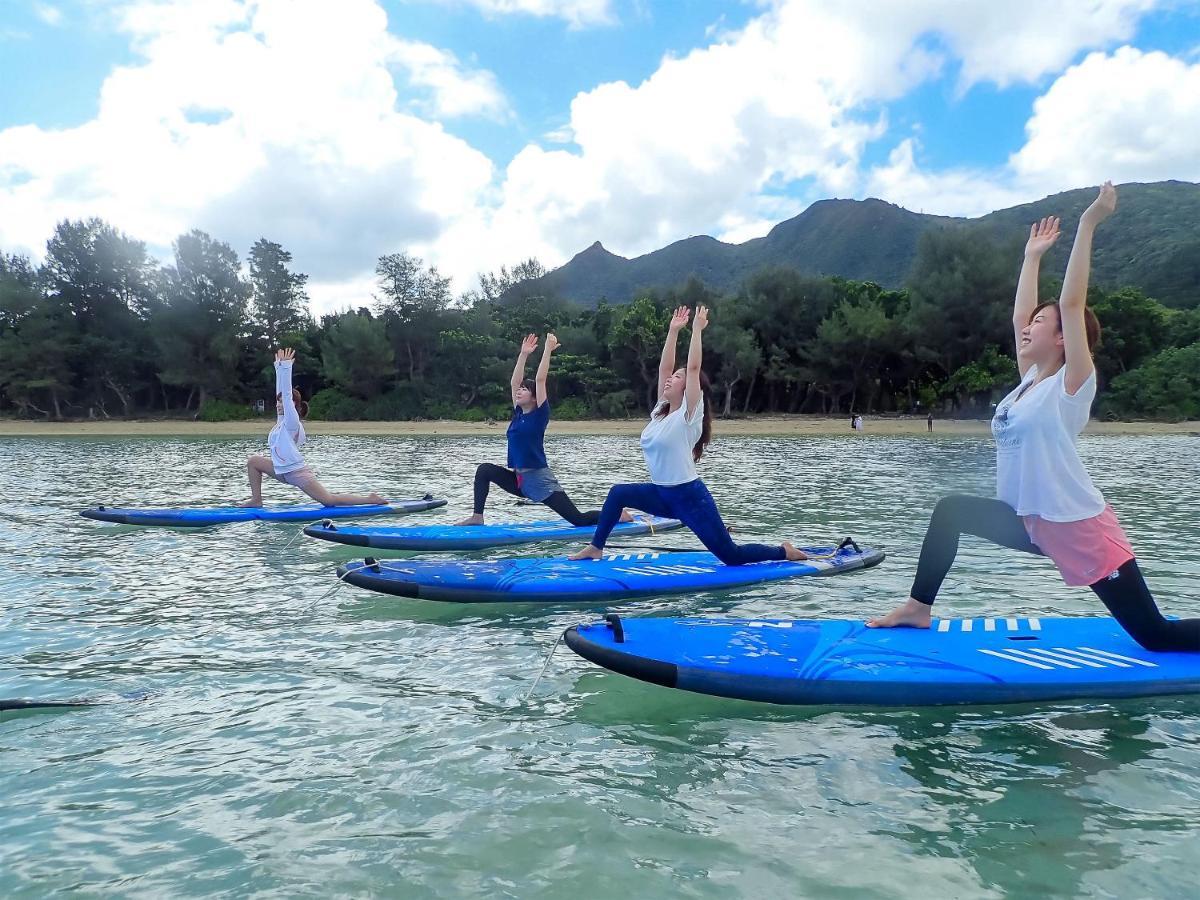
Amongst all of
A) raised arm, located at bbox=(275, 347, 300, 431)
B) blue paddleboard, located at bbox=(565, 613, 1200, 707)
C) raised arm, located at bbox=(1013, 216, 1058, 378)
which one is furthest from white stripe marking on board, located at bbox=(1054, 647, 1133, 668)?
raised arm, located at bbox=(275, 347, 300, 431)

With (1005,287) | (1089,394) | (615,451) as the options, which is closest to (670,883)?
(1089,394)

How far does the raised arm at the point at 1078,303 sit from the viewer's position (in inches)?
173

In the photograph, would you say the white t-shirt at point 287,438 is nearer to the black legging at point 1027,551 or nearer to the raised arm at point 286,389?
the raised arm at point 286,389

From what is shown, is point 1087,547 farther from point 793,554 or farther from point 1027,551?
point 793,554

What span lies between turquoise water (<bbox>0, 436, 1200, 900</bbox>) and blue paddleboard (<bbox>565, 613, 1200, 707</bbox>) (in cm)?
17

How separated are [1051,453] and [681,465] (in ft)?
11.7

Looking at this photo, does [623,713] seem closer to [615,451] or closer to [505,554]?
[505,554]

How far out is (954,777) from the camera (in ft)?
14.5

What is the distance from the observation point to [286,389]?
11.6m

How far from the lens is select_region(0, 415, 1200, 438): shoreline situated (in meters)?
42.5

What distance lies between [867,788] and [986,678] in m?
1.25

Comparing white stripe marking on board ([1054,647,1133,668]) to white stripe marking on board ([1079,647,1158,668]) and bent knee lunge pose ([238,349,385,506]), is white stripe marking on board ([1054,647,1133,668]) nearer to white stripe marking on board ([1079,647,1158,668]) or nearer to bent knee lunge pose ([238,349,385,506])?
white stripe marking on board ([1079,647,1158,668])

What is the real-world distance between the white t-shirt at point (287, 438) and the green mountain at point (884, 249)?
4834cm

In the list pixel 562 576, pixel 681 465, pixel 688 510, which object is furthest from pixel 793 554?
pixel 562 576
